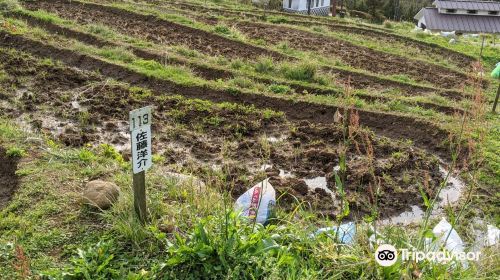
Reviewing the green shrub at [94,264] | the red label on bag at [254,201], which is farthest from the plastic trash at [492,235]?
the green shrub at [94,264]

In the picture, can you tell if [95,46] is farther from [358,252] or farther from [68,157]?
[358,252]

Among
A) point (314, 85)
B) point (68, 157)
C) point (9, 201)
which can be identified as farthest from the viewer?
point (314, 85)

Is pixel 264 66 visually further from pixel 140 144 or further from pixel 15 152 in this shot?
pixel 140 144

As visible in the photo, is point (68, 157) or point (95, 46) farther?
point (95, 46)

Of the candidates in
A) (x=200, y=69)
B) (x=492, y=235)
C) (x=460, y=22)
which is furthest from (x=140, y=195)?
(x=460, y=22)

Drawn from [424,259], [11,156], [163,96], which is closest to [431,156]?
[424,259]

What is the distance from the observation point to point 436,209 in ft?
16.9

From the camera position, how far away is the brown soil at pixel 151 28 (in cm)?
1136

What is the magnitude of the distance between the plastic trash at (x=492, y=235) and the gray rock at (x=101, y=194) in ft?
10.4

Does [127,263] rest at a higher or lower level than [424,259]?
lower

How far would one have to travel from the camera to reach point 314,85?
28.4 ft

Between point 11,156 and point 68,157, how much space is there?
26.4 inches

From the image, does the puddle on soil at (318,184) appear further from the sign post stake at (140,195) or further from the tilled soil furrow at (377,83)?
the tilled soil furrow at (377,83)

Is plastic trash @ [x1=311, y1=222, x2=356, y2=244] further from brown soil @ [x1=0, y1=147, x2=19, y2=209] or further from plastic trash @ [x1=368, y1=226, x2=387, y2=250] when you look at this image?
brown soil @ [x1=0, y1=147, x2=19, y2=209]
